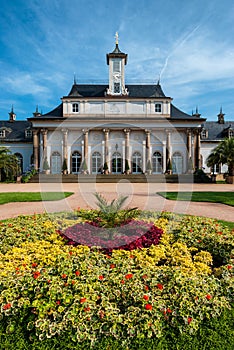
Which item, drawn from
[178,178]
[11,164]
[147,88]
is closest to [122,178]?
[178,178]

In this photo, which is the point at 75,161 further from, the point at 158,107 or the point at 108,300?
the point at 108,300

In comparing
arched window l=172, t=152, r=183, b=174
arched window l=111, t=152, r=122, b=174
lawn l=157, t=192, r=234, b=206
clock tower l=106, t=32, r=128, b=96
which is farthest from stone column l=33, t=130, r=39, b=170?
lawn l=157, t=192, r=234, b=206

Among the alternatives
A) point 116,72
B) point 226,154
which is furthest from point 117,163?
point 226,154

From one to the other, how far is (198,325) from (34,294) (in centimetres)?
176

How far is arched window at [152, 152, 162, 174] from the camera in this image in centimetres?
3612

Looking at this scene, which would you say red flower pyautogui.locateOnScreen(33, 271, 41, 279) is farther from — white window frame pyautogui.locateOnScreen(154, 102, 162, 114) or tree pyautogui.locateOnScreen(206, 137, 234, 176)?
white window frame pyautogui.locateOnScreen(154, 102, 162, 114)

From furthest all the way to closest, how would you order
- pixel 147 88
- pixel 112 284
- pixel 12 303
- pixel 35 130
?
pixel 147 88, pixel 35 130, pixel 112 284, pixel 12 303

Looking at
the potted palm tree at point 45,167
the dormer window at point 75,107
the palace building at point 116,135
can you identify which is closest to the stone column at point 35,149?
the palace building at point 116,135

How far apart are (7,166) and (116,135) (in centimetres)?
1486

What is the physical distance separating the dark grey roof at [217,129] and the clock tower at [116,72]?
1588 centimetres

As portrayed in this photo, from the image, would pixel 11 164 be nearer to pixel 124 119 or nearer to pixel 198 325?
pixel 124 119

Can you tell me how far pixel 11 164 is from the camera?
2969 cm

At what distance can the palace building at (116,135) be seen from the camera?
35.6 metres

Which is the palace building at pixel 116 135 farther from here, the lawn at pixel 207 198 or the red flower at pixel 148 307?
the red flower at pixel 148 307
